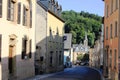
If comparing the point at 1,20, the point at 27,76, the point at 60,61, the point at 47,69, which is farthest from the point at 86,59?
the point at 1,20

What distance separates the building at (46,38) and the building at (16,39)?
10.6 meters

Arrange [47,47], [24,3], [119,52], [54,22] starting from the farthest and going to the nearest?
1. [54,22]
2. [47,47]
3. [24,3]
4. [119,52]

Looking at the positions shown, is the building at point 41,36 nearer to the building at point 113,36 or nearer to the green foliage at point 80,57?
the building at point 113,36

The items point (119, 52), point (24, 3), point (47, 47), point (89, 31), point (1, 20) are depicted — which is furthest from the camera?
point (89, 31)

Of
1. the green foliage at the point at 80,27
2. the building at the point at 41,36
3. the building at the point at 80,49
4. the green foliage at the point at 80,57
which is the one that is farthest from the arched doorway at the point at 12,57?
the green foliage at the point at 80,57

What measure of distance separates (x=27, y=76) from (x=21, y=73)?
2626 millimetres

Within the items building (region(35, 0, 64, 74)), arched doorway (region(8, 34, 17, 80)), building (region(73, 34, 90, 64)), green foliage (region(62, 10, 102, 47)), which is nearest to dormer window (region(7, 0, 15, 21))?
arched doorway (region(8, 34, 17, 80))

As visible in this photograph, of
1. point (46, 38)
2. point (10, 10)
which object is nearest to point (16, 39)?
point (10, 10)

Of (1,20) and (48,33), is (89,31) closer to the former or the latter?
(48,33)

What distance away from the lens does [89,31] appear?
461 feet

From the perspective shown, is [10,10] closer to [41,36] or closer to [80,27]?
[41,36]

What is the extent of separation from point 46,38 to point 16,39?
19810mm

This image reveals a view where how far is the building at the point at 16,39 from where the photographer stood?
27719 millimetres

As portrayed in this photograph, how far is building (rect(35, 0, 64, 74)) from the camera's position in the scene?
4938 cm
